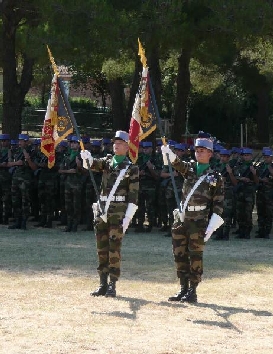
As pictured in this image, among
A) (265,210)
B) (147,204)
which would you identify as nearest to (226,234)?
(265,210)

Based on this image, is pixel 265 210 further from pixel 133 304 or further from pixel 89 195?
pixel 133 304

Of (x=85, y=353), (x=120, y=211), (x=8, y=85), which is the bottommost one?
(x=85, y=353)

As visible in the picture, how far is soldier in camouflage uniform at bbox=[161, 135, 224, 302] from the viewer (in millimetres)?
10016

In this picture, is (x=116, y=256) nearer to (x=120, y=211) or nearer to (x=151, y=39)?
(x=120, y=211)

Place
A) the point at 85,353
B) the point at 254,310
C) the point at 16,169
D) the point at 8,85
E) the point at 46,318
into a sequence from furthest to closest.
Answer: the point at 8,85, the point at 16,169, the point at 254,310, the point at 46,318, the point at 85,353

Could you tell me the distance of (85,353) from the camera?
299 inches

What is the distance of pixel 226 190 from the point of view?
16703mm

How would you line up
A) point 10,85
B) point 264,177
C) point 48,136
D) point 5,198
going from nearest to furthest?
point 48,136, point 264,177, point 5,198, point 10,85

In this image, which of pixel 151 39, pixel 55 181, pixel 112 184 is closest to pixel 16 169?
pixel 55 181

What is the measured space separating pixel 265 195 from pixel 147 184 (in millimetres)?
2350

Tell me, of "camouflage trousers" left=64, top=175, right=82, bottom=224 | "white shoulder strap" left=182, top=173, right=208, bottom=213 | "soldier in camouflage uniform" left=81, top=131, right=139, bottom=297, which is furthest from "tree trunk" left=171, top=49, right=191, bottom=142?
"white shoulder strap" left=182, top=173, right=208, bottom=213

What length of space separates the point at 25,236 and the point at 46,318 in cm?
759

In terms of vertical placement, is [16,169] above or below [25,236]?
above

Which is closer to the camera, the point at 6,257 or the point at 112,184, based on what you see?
the point at 112,184
